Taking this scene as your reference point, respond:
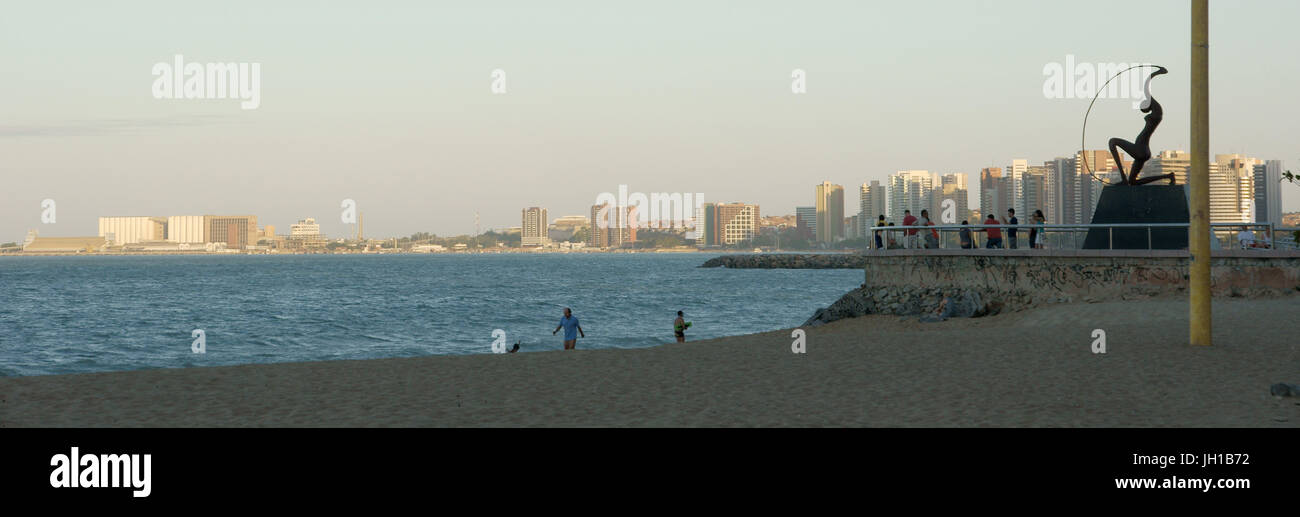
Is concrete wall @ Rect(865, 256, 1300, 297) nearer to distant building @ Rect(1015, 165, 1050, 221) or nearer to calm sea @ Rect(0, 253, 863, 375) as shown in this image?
calm sea @ Rect(0, 253, 863, 375)

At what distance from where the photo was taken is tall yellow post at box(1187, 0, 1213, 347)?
48.1 ft

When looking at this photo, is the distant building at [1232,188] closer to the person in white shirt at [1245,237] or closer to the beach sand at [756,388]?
the person in white shirt at [1245,237]

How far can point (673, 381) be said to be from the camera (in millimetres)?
13227

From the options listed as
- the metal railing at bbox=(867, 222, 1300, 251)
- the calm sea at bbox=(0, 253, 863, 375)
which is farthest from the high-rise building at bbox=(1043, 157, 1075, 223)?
the metal railing at bbox=(867, 222, 1300, 251)

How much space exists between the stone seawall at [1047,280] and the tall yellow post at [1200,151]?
10039 mm

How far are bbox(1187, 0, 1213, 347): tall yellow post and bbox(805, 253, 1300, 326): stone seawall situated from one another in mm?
10039

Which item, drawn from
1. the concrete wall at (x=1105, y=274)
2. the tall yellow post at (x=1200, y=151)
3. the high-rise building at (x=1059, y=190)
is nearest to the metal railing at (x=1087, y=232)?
the concrete wall at (x=1105, y=274)

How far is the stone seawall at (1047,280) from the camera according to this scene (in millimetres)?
24094

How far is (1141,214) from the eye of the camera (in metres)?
26.4

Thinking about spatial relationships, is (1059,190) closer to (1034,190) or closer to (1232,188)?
(1034,190)
